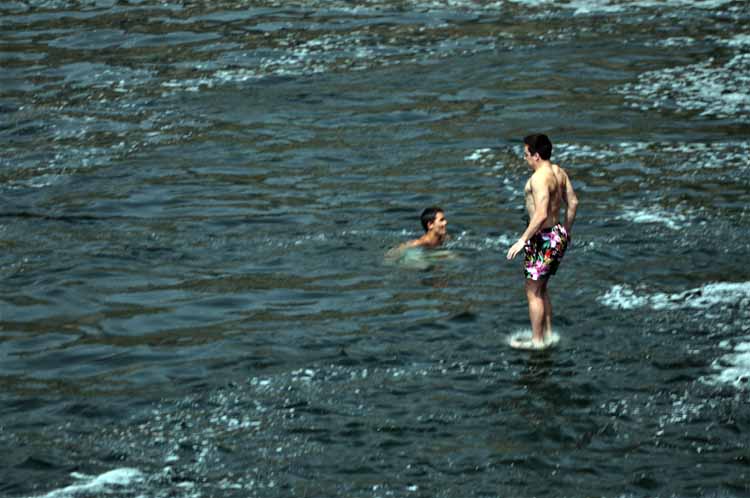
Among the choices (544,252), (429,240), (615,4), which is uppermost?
(544,252)

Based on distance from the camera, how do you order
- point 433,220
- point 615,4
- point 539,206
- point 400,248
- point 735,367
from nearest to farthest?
1. point 735,367
2. point 539,206
3. point 433,220
4. point 400,248
5. point 615,4

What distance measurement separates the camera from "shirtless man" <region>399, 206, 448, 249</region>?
14.6 metres

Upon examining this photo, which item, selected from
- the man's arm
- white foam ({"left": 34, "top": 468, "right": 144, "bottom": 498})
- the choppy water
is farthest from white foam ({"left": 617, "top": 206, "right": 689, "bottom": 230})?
white foam ({"left": 34, "top": 468, "right": 144, "bottom": 498})

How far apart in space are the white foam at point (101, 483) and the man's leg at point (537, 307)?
3.96m

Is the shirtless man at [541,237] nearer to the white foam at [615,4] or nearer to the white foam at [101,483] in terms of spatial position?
the white foam at [101,483]

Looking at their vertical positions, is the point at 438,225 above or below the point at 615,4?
below

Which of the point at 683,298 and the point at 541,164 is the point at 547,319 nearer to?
the point at 541,164

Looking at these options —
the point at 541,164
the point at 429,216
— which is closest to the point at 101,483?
the point at 541,164

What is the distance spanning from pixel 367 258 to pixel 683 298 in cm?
382

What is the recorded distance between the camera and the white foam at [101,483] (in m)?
9.24

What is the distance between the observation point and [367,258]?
48.6 ft

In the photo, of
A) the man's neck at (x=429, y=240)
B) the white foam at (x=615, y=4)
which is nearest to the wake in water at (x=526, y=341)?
the man's neck at (x=429, y=240)

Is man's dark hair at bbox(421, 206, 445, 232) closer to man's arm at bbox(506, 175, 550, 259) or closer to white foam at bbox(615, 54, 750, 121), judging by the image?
man's arm at bbox(506, 175, 550, 259)

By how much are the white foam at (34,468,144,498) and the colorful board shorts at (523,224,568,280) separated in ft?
13.4
